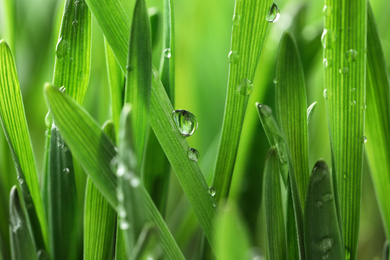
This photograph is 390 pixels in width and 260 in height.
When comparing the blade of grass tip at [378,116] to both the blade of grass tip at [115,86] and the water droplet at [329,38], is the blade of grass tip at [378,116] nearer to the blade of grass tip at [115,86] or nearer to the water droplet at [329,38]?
the water droplet at [329,38]

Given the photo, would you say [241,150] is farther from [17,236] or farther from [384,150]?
[17,236]

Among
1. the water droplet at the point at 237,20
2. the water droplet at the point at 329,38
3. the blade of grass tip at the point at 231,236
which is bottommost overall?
the blade of grass tip at the point at 231,236

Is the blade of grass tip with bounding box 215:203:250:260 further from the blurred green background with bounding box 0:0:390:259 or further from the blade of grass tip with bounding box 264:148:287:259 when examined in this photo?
the blurred green background with bounding box 0:0:390:259

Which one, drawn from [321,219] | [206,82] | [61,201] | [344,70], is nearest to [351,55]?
[344,70]

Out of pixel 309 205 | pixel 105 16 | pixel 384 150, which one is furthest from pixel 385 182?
pixel 105 16

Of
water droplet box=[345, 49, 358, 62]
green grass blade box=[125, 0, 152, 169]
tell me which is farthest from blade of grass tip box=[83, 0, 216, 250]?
water droplet box=[345, 49, 358, 62]

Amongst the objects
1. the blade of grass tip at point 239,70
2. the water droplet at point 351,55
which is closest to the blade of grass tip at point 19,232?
the blade of grass tip at point 239,70

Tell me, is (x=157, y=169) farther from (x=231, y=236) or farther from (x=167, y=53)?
(x=231, y=236)

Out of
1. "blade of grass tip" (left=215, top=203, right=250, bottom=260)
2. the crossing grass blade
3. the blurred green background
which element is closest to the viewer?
"blade of grass tip" (left=215, top=203, right=250, bottom=260)
